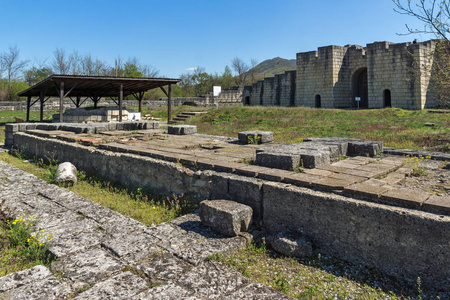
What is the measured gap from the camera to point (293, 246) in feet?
10.8

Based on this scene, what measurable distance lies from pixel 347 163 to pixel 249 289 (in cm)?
285

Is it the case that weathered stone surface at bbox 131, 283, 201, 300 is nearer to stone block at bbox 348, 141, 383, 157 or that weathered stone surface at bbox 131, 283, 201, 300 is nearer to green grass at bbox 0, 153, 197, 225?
green grass at bbox 0, 153, 197, 225

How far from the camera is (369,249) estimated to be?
3105mm

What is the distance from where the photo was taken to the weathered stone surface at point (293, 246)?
329 cm

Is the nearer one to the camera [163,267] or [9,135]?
[163,267]

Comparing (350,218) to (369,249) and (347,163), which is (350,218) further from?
(347,163)

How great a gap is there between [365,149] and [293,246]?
9.97 feet

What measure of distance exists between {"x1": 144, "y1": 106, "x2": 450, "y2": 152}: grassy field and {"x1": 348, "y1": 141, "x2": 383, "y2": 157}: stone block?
376 centimetres

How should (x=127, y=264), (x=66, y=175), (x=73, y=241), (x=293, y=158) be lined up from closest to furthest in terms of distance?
(x=127, y=264) < (x=73, y=241) < (x=293, y=158) < (x=66, y=175)

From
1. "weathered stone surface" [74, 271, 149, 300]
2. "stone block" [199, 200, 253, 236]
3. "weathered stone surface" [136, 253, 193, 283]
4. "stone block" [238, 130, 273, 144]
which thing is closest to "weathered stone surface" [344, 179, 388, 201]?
"stone block" [199, 200, 253, 236]

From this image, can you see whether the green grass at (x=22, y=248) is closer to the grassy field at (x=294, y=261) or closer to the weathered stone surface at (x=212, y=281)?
the grassy field at (x=294, y=261)

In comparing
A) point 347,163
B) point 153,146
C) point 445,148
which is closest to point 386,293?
point 347,163

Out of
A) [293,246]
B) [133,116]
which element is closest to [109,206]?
[293,246]

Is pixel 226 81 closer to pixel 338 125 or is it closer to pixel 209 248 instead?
pixel 338 125
